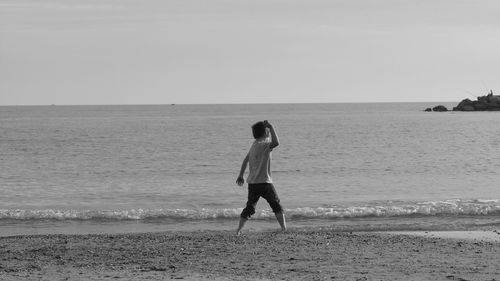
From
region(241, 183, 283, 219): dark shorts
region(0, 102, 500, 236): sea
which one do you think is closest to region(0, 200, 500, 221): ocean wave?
region(0, 102, 500, 236): sea

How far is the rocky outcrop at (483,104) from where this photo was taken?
413 feet

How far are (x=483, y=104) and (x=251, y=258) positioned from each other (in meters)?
124

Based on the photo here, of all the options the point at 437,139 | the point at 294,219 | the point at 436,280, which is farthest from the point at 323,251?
the point at 437,139

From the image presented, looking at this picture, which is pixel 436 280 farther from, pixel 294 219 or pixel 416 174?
pixel 416 174

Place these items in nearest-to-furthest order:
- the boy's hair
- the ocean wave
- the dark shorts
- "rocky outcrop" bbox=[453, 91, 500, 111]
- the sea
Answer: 1. the boy's hair
2. the dark shorts
3. the sea
4. the ocean wave
5. "rocky outcrop" bbox=[453, 91, 500, 111]

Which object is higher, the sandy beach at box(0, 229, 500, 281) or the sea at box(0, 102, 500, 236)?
the sandy beach at box(0, 229, 500, 281)

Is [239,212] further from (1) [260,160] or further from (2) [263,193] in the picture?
(1) [260,160]

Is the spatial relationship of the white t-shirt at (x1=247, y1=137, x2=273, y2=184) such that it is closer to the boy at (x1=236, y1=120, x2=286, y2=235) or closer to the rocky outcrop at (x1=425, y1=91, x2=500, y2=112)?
the boy at (x1=236, y1=120, x2=286, y2=235)

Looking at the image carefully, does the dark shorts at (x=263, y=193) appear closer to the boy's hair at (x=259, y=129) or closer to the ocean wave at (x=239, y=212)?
the boy's hair at (x=259, y=129)

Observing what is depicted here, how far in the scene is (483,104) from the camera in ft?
422

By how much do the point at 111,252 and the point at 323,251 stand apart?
9.37ft

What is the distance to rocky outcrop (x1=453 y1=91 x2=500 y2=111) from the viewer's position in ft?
413

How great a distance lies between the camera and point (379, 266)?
9586 millimetres

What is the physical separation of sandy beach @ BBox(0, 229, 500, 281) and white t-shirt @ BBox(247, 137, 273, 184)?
91cm
